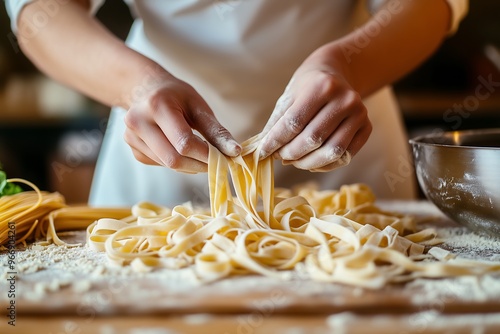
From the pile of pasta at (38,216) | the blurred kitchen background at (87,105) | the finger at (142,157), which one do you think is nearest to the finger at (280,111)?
the finger at (142,157)

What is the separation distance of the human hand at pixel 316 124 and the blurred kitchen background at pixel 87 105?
2.39 m

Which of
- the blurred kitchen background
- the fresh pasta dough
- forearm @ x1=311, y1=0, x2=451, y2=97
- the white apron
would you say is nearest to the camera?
the fresh pasta dough

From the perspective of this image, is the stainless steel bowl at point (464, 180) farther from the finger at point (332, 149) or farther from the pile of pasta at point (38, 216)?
the pile of pasta at point (38, 216)

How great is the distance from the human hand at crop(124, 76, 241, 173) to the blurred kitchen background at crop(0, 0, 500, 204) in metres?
2.37

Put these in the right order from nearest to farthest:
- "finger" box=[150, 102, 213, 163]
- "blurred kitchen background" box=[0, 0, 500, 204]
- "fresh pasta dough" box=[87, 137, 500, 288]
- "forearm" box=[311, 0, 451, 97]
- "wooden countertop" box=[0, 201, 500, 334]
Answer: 1. "wooden countertop" box=[0, 201, 500, 334]
2. "fresh pasta dough" box=[87, 137, 500, 288]
3. "finger" box=[150, 102, 213, 163]
4. "forearm" box=[311, 0, 451, 97]
5. "blurred kitchen background" box=[0, 0, 500, 204]

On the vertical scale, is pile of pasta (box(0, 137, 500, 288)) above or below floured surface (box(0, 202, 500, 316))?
above

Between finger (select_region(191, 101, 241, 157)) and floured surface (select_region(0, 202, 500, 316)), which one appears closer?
floured surface (select_region(0, 202, 500, 316))

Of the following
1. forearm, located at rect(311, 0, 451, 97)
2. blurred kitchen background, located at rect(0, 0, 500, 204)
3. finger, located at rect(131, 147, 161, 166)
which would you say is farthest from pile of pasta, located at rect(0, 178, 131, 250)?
blurred kitchen background, located at rect(0, 0, 500, 204)

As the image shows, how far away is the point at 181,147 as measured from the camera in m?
1.00

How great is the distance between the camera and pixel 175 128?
3.27 ft

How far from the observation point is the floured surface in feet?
2.45

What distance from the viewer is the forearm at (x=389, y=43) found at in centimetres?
125

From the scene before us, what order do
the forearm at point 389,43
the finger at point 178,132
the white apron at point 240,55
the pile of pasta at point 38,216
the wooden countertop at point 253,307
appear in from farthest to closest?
the white apron at point 240,55 → the forearm at point 389,43 → the pile of pasta at point 38,216 → the finger at point 178,132 → the wooden countertop at point 253,307

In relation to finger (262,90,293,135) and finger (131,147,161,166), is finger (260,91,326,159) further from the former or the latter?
finger (131,147,161,166)
